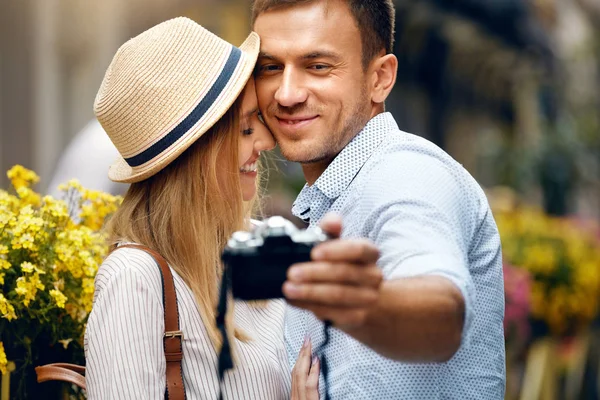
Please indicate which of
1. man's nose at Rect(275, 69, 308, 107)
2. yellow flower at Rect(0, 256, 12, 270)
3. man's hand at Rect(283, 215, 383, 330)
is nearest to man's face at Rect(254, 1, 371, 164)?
man's nose at Rect(275, 69, 308, 107)

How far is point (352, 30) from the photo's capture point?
119 inches

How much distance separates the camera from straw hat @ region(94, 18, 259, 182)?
9.30 ft

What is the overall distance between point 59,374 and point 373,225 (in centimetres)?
118

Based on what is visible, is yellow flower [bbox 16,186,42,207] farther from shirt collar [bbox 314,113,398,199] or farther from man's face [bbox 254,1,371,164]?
shirt collar [bbox 314,113,398,199]

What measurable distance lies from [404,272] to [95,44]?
9.17 meters

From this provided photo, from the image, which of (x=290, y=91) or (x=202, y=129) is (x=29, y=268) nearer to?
(x=202, y=129)

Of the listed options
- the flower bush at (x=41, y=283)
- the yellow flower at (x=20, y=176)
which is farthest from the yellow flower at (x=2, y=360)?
the yellow flower at (x=20, y=176)

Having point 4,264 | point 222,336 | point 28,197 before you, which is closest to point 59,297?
point 4,264

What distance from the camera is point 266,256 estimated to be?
5.90 feet

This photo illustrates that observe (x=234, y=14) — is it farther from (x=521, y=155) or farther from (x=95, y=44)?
(x=521, y=155)

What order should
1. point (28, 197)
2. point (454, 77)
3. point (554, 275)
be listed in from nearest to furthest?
point (28, 197) → point (554, 275) → point (454, 77)

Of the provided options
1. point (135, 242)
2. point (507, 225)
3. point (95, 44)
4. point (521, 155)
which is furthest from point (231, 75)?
point (521, 155)

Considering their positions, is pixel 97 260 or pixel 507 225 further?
pixel 507 225

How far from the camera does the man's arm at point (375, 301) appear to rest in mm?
1722
